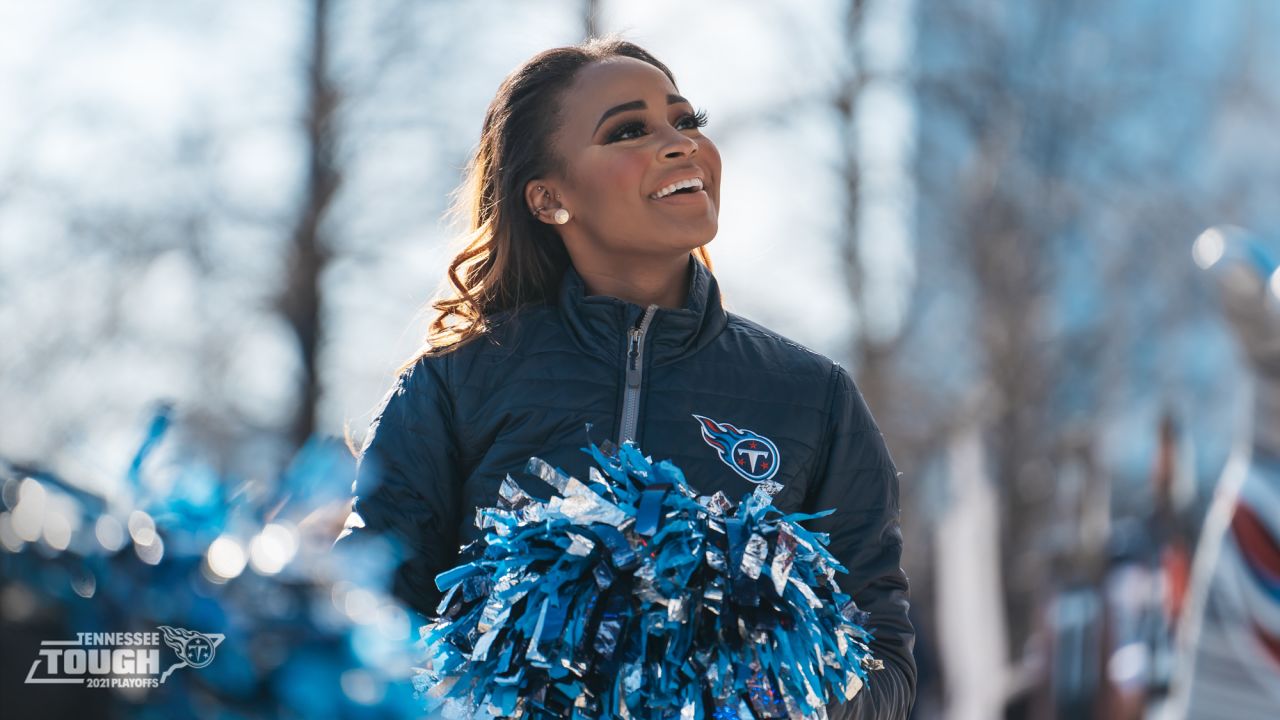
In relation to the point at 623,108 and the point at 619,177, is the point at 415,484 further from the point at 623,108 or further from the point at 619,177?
the point at 623,108

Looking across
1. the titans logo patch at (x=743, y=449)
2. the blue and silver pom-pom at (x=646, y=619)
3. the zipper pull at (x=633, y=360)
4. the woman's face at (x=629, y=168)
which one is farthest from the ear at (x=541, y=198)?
the blue and silver pom-pom at (x=646, y=619)

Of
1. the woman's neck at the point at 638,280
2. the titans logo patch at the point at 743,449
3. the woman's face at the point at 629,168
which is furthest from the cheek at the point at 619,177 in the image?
the titans logo patch at the point at 743,449

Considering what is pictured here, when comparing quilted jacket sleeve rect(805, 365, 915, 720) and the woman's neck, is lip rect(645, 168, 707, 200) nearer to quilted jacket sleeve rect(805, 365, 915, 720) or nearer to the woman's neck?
the woman's neck

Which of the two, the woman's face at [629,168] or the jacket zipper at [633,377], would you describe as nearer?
the jacket zipper at [633,377]

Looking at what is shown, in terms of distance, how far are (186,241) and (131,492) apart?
1192 cm

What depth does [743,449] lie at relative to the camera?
92.0 inches

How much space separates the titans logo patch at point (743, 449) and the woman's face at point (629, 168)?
0.32m

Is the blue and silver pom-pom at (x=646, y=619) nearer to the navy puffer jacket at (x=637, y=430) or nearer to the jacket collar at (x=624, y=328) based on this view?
the navy puffer jacket at (x=637, y=430)

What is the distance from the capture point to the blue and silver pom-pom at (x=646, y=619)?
1.87m

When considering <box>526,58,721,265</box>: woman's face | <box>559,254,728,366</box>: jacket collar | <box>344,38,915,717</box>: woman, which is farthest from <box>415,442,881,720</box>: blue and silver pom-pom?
<box>526,58,721,265</box>: woman's face

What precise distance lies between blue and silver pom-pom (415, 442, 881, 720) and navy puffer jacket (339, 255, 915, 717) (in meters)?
0.33

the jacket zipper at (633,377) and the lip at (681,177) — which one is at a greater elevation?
the lip at (681,177)

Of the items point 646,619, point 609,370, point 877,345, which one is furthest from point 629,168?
point 877,345

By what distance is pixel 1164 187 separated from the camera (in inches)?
746
